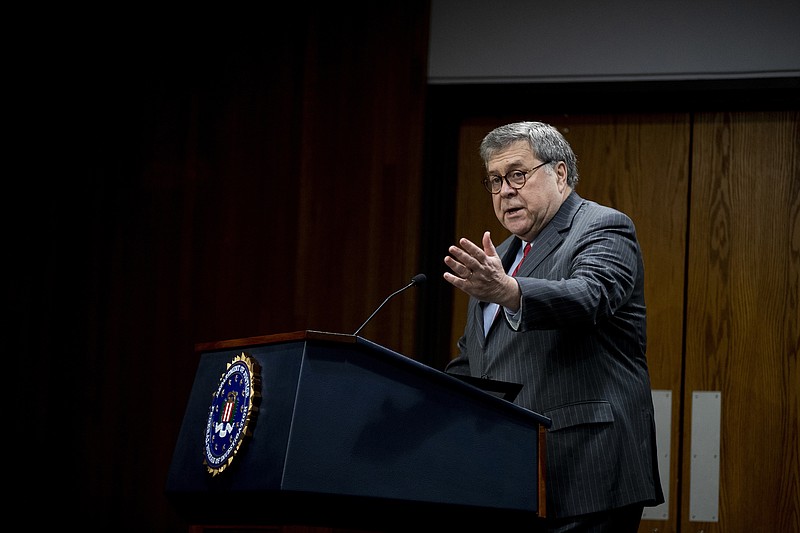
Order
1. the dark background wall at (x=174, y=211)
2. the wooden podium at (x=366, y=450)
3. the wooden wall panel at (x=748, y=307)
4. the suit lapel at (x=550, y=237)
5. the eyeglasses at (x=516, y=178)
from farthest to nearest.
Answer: the dark background wall at (x=174, y=211), the wooden wall panel at (x=748, y=307), the eyeglasses at (x=516, y=178), the suit lapel at (x=550, y=237), the wooden podium at (x=366, y=450)

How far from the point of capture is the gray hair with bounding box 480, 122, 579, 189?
93.3 inches

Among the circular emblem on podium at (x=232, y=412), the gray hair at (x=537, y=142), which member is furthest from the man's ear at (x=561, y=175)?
the circular emblem on podium at (x=232, y=412)

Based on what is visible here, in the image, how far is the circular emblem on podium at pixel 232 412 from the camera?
1.69 metres

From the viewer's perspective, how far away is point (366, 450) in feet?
5.32

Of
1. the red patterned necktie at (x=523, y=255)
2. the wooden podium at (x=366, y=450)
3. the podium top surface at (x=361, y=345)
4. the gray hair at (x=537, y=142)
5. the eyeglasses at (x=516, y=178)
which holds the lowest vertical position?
the wooden podium at (x=366, y=450)

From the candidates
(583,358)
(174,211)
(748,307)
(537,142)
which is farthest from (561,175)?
(174,211)

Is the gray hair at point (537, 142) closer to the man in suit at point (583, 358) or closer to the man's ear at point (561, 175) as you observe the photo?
the man's ear at point (561, 175)

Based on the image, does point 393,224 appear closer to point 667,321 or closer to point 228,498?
point 667,321

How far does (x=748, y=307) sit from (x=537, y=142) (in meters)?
1.74

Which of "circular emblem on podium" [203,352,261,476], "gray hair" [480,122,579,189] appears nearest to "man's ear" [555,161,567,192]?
"gray hair" [480,122,579,189]

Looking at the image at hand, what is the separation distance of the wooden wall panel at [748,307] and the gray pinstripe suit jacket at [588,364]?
1653 millimetres

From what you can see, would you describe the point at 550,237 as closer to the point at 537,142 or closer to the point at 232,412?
the point at 537,142

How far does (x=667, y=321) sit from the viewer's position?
3.74 meters

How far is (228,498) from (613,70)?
2.77 m
